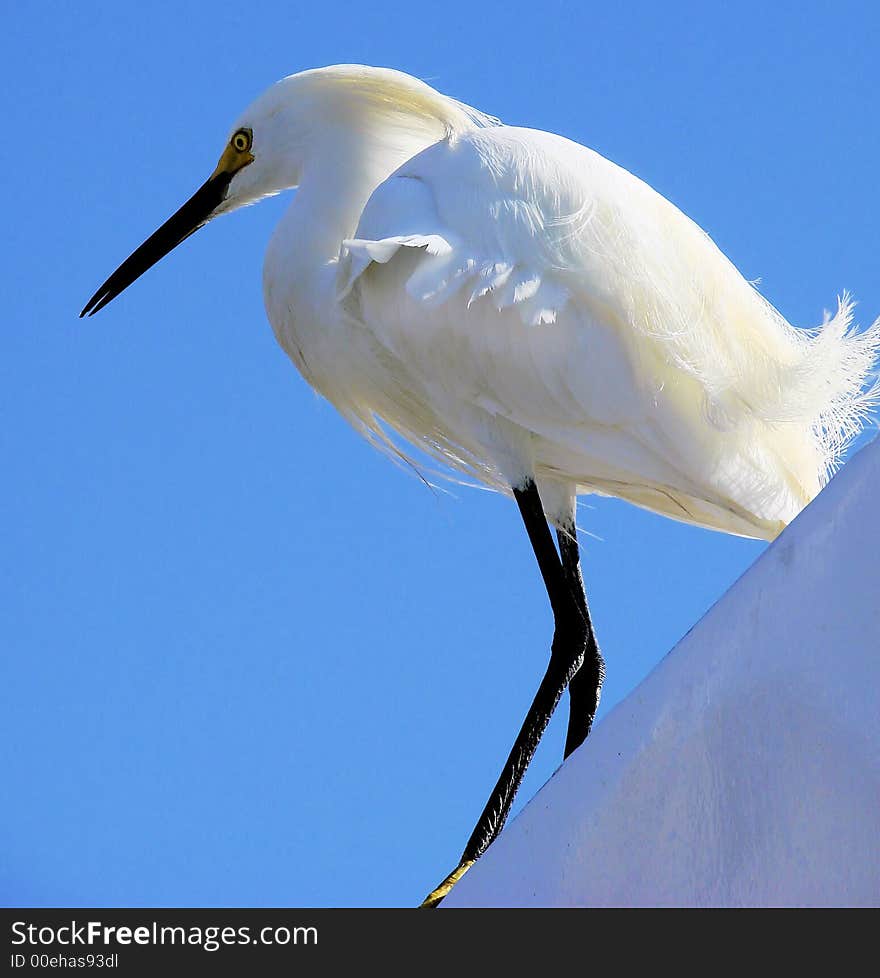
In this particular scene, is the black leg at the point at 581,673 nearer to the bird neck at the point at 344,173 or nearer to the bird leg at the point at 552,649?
the bird leg at the point at 552,649

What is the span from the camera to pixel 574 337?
9.27 feet

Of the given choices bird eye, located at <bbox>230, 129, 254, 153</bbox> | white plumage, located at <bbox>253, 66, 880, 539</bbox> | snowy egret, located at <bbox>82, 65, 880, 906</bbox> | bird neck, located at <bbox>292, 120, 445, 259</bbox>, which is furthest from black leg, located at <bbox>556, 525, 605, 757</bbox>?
bird eye, located at <bbox>230, 129, 254, 153</bbox>

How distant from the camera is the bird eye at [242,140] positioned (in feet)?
11.5

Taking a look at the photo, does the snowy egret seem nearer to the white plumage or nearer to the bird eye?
the white plumage

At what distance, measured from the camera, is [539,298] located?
2795 millimetres

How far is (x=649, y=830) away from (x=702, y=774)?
70 mm

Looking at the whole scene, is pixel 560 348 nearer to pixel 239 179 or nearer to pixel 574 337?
pixel 574 337

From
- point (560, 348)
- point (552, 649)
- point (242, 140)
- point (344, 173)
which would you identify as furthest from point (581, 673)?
point (242, 140)

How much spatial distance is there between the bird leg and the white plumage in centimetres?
10

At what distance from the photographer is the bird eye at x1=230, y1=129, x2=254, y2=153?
138 inches

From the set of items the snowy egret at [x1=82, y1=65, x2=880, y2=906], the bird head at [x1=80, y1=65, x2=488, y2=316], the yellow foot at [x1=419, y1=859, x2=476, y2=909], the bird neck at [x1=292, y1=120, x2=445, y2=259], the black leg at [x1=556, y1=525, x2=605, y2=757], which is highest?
the bird head at [x1=80, y1=65, x2=488, y2=316]
